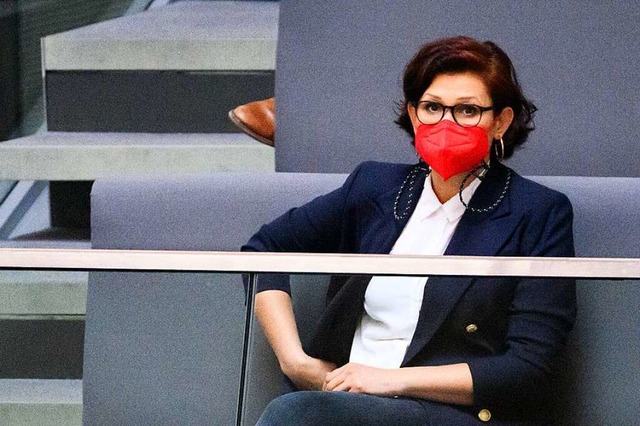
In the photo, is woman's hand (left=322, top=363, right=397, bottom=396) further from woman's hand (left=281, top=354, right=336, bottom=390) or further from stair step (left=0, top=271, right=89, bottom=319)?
stair step (left=0, top=271, right=89, bottom=319)

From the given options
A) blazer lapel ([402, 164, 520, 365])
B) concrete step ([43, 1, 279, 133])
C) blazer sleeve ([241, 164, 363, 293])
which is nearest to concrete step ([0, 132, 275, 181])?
concrete step ([43, 1, 279, 133])

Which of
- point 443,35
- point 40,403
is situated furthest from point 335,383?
point 443,35

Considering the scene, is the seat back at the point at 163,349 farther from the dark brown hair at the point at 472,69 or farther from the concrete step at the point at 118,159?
the concrete step at the point at 118,159

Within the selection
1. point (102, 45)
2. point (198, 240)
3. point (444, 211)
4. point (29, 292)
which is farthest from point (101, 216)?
point (102, 45)

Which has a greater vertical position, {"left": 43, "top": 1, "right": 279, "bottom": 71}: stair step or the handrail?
the handrail

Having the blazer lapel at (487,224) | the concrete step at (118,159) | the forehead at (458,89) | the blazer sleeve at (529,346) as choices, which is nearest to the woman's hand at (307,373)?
the blazer sleeve at (529,346)

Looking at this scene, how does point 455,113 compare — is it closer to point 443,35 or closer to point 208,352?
point 443,35
